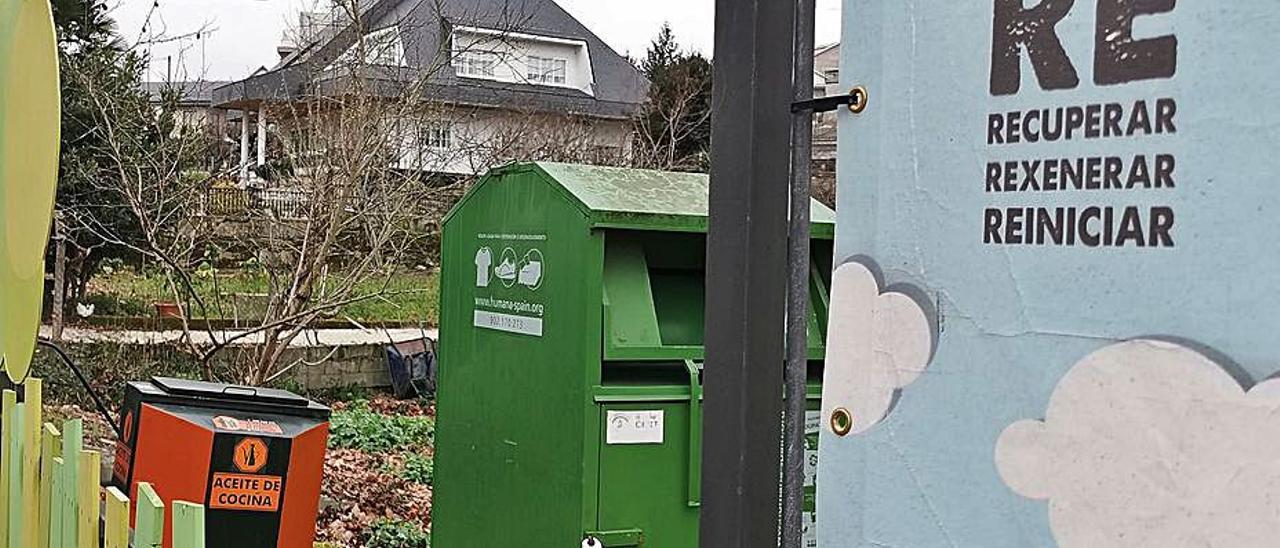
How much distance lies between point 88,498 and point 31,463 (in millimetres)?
675

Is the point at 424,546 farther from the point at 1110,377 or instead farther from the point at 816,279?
the point at 1110,377

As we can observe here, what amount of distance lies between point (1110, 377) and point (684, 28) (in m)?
15.5

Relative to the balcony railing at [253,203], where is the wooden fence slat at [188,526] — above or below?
below

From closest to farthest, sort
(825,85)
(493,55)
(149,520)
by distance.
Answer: (825,85) < (149,520) < (493,55)

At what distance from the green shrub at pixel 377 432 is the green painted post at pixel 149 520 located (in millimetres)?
6057

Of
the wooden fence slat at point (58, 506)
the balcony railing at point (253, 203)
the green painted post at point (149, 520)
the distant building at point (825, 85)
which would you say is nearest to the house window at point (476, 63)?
the balcony railing at point (253, 203)

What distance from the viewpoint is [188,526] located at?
199 centimetres

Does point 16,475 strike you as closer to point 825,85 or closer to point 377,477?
point 825,85

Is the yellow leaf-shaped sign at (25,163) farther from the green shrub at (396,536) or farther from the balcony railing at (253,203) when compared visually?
the balcony railing at (253,203)

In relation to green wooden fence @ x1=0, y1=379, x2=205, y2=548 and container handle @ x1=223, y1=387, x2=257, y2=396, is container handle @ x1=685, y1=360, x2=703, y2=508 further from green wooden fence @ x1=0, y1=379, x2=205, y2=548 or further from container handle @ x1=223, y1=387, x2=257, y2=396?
green wooden fence @ x1=0, y1=379, x2=205, y2=548

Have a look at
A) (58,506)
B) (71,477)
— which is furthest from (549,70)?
(71,477)

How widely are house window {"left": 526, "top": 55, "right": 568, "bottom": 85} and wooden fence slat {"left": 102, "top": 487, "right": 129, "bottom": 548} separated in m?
12.8

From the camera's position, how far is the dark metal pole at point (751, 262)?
128cm

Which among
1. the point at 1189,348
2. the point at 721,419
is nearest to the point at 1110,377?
the point at 1189,348
